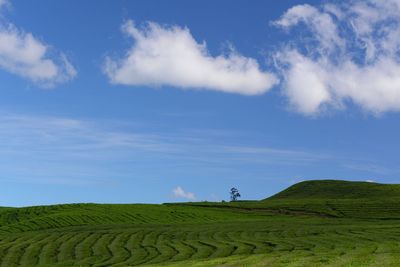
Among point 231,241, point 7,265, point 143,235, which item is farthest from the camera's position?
point 143,235

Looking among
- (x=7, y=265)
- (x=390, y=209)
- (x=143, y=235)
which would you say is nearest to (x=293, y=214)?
(x=390, y=209)

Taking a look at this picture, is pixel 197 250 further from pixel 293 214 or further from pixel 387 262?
pixel 293 214

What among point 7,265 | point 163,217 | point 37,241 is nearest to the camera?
point 7,265

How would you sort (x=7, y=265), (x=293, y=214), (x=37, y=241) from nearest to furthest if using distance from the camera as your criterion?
(x=7, y=265) → (x=37, y=241) → (x=293, y=214)

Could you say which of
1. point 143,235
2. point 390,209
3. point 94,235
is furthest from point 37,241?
point 390,209

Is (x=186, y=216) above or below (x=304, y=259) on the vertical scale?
above

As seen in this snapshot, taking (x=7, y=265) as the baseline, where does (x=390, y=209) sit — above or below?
above

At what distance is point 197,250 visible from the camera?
A: 62562 mm

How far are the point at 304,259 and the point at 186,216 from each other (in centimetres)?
9701

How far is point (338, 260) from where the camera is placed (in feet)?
122

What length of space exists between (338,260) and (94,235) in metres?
55.5

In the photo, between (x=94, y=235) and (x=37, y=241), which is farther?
(x=94, y=235)

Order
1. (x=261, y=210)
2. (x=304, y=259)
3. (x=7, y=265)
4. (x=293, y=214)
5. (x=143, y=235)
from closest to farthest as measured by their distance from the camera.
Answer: (x=304, y=259) < (x=7, y=265) < (x=143, y=235) < (x=293, y=214) < (x=261, y=210)

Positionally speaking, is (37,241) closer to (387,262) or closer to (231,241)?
(231,241)
